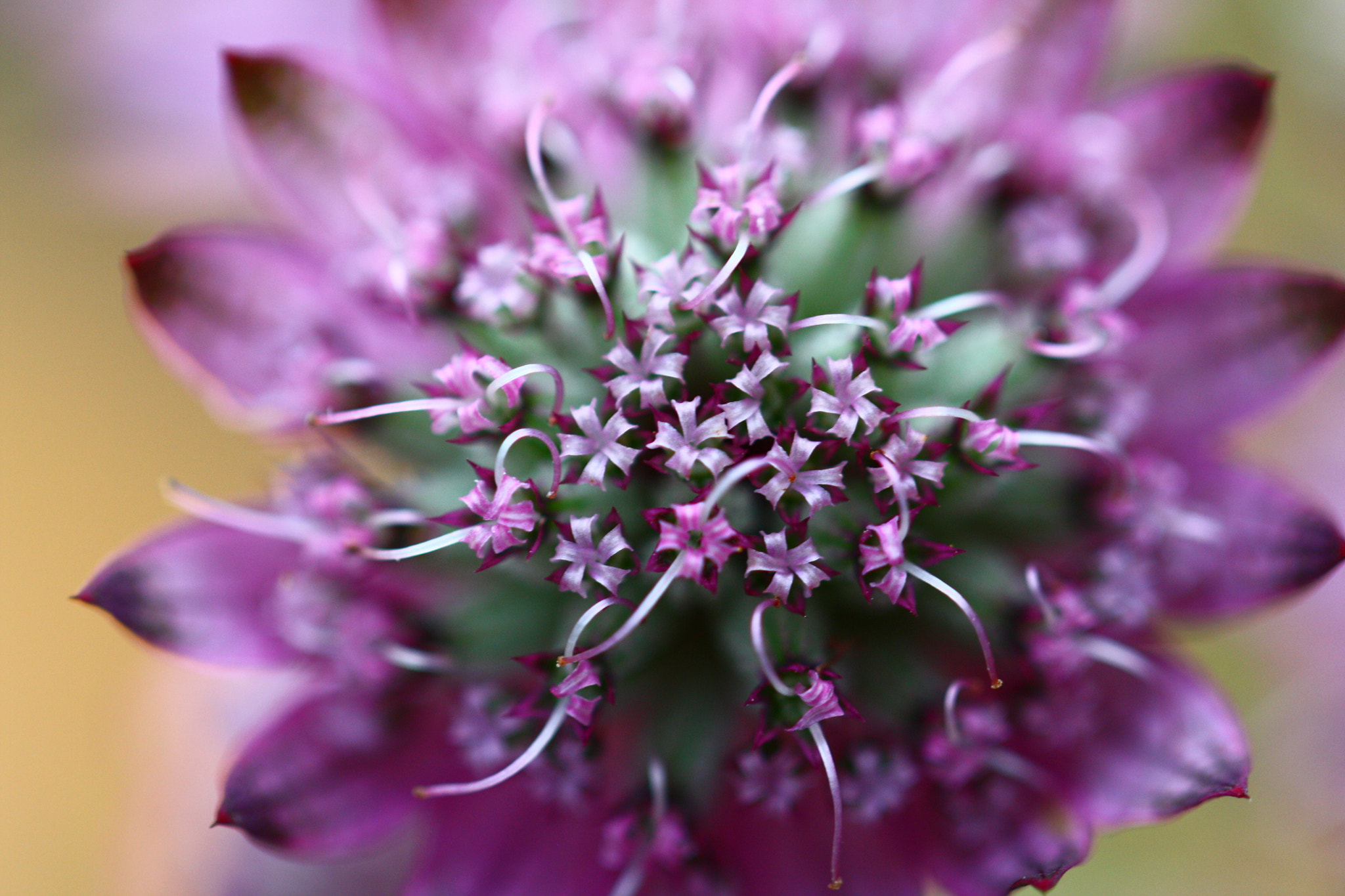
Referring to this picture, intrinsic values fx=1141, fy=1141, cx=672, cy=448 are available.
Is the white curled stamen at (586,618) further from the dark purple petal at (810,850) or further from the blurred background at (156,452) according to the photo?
the blurred background at (156,452)

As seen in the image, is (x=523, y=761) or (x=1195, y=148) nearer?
(x=523, y=761)

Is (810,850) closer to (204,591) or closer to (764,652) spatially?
(764,652)

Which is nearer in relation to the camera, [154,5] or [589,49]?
[589,49]

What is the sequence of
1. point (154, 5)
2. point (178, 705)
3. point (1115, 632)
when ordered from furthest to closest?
point (154, 5) < point (178, 705) < point (1115, 632)

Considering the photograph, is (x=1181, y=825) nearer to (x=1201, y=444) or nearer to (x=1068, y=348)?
(x=1201, y=444)

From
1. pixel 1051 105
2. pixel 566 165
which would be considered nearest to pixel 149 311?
pixel 566 165

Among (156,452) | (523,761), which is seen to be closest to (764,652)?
(523,761)

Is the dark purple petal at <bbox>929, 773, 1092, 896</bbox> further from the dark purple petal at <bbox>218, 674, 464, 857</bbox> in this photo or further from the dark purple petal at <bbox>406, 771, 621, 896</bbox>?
the dark purple petal at <bbox>218, 674, 464, 857</bbox>

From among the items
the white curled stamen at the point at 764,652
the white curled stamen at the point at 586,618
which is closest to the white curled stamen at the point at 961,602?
the white curled stamen at the point at 764,652
